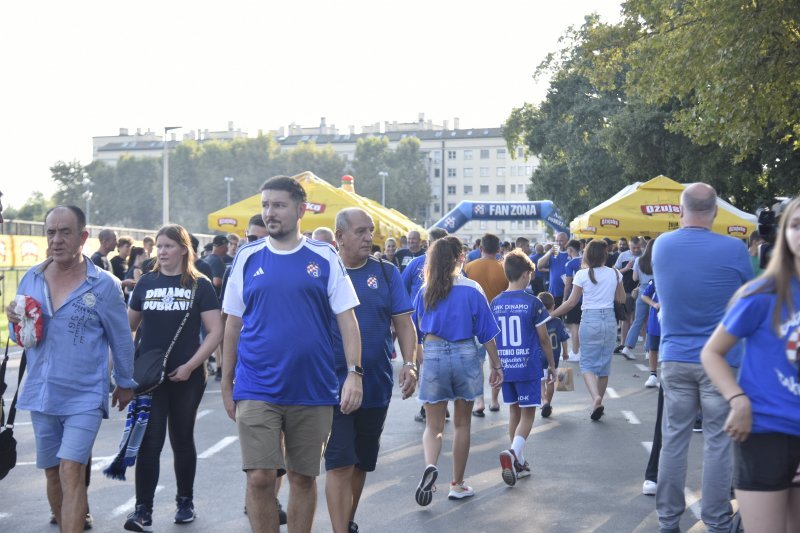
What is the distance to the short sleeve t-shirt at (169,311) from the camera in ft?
22.1

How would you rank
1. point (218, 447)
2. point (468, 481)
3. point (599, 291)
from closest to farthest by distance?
point (468, 481)
point (218, 447)
point (599, 291)

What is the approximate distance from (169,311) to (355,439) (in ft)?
5.13

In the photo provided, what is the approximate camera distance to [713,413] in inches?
228

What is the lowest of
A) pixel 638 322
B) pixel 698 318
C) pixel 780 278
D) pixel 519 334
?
pixel 638 322

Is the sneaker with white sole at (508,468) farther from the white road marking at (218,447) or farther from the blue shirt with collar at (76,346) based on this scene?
the blue shirt with collar at (76,346)

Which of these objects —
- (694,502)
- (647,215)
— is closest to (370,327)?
(694,502)

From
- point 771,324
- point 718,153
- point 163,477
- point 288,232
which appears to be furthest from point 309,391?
point 718,153

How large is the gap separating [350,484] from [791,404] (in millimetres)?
2612

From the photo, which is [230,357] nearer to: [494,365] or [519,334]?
[494,365]

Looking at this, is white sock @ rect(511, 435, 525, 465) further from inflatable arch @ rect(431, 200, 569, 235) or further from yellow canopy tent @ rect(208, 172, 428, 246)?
inflatable arch @ rect(431, 200, 569, 235)

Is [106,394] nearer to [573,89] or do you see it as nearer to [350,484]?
[350,484]

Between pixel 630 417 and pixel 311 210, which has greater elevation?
pixel 311 210

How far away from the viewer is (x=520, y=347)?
8.54m

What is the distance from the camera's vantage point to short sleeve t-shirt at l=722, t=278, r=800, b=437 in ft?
12.5
